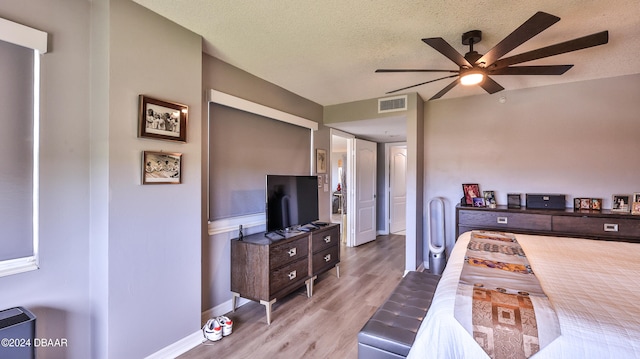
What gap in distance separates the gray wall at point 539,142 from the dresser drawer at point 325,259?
5.26ft

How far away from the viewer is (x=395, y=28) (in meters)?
2.07

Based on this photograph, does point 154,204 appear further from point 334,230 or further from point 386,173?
point 386,173

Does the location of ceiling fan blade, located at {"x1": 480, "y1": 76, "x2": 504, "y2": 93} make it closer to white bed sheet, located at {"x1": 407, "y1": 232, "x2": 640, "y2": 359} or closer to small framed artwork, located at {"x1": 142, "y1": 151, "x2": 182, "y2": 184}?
white bed sheet, located at {"x1": 407, "y1": 232, "x2": 640, "y2": 359}

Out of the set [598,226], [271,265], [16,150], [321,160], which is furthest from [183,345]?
[598,226]

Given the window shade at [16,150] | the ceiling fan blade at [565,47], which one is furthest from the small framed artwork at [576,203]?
the window shade at [16,150]

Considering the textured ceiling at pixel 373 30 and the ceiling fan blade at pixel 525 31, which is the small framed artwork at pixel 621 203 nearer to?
the textured ceiling at pixel 373 30

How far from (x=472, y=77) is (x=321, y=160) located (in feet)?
7.88

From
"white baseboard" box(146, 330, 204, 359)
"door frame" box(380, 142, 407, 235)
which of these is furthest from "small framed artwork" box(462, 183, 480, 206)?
"white baseboard" box(146, 330, 204, 359)

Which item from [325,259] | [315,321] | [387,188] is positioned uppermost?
[387,188]

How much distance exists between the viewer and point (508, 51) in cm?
174

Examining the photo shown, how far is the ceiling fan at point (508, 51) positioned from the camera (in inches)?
60.6

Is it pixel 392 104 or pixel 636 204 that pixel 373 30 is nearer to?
pixel 392 104

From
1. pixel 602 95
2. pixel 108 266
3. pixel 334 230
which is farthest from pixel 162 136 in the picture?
pixel 602 95

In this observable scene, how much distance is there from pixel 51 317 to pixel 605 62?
4.91 meters
